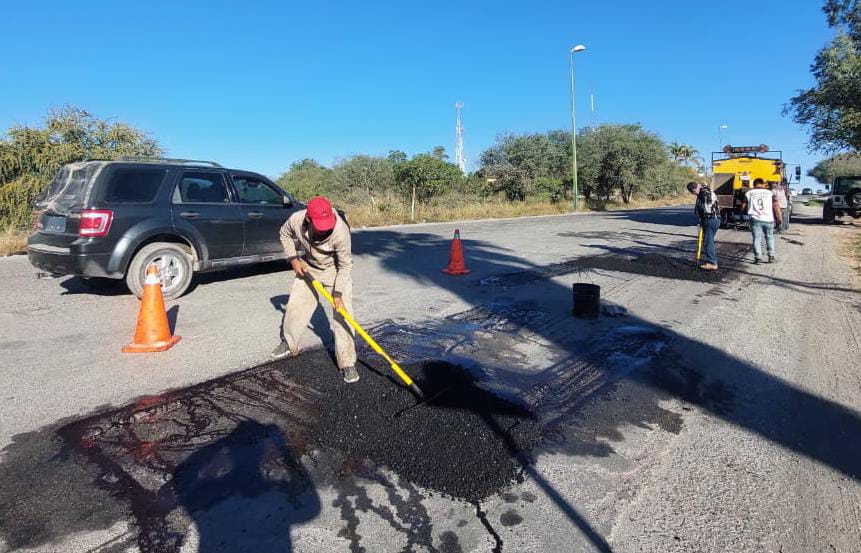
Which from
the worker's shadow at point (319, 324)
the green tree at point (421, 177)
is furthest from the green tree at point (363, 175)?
the worker's shadow at point (319, 324)

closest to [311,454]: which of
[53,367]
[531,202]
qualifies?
[53,367]

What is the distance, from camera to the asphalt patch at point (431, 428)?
8.90ft

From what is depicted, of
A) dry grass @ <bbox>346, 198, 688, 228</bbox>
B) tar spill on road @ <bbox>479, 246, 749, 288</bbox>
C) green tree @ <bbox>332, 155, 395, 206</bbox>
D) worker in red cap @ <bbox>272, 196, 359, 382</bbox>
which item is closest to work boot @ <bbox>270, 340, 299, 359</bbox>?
worker in red cap @ <bbox>272, 196, 359, 382</bbox>

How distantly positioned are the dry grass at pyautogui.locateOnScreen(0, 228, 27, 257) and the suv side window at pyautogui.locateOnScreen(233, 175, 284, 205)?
6.91m

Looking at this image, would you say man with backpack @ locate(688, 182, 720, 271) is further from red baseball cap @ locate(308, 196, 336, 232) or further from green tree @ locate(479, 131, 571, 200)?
green tree @ locate(479, 131, 571, 200)

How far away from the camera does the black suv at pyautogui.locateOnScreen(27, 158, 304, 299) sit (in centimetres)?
606

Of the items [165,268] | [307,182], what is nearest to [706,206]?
[165,268]

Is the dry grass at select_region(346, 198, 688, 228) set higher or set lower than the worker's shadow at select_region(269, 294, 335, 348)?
higher

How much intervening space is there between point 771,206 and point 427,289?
7.55m

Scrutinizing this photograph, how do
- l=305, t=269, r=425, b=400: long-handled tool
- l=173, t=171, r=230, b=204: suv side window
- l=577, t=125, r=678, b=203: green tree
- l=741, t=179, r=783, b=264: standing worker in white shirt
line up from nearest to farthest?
l=305, t=269, r=425, b=400: long-handled tool < l=173, t=171, r=230, b=204: suv side window < l=741, t=179, r=783, b=264: standing worker in white shirt < l=577, t=125, r=678, b=203: green tree

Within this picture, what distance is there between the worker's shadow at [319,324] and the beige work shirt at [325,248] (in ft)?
2.21

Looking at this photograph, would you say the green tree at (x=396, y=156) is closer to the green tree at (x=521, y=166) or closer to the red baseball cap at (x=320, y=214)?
the green tree at (x=521, y=166)

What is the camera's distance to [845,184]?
67.3 ft

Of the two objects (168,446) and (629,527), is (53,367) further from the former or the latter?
(629,527)
